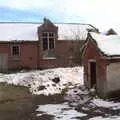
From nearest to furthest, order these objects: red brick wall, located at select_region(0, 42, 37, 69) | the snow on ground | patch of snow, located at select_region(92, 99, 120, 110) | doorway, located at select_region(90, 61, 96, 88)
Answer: patch of snow, located at select_region(92, 99, 120, 110)
doorway, located at select_region(90, 61, 96, 88)
the snow on ground
red brick wall, located at select_region(0, 42, 37, 69)

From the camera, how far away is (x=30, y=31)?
41438mm

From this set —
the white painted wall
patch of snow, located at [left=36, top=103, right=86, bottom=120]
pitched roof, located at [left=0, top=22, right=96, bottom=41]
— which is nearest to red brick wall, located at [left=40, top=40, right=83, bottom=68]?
pitched roof, located at [left=0, top=22, right=96, bottom=41]

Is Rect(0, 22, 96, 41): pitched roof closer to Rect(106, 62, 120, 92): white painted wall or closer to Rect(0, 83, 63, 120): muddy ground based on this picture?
Rect(0, 83, 63, 120): muddy ground

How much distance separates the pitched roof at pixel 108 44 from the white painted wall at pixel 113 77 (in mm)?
801

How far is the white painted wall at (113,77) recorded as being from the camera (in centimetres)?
1942

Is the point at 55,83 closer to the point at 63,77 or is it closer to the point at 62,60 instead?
the point at 63,77

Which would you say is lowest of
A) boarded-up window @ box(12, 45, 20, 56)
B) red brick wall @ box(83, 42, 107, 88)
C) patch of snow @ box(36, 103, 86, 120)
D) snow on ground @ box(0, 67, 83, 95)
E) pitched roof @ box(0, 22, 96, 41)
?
snow on ground @ box(0, 67, 83, 95)

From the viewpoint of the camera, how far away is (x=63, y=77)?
2967 centimetres

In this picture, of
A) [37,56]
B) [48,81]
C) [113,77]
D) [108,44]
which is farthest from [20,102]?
[37,56]

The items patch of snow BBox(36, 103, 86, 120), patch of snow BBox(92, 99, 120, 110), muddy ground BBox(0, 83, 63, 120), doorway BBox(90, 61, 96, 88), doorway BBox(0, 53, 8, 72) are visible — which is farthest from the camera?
Answer: doorway BBox(0, 53, 8, 72)

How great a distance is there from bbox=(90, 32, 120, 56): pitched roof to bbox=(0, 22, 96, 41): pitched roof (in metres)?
18.2

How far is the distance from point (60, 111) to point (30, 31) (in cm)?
2594

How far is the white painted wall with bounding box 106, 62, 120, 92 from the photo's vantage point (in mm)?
19422

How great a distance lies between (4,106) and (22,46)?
20.5 meters
